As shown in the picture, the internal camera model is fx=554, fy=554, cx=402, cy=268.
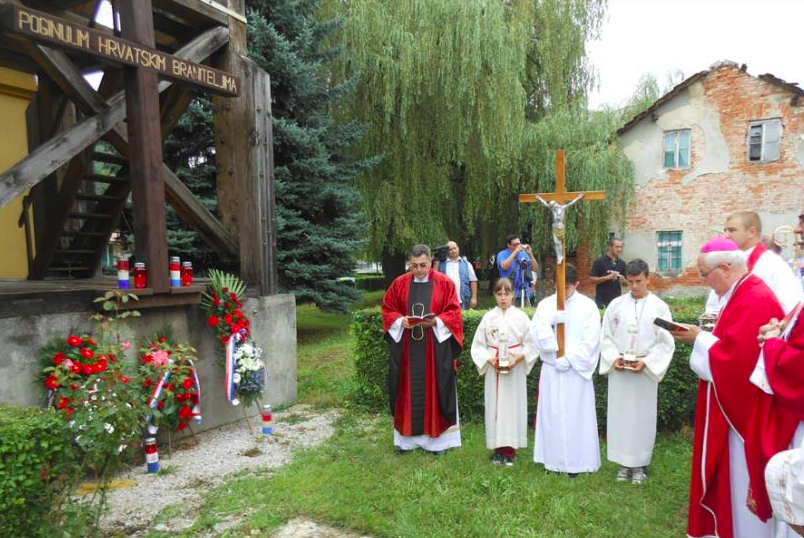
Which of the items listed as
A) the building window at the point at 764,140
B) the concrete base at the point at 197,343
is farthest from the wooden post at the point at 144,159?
the building window at the point at 764,140

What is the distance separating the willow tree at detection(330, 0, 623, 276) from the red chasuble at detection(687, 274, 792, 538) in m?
10.2

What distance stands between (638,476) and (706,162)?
15429mm

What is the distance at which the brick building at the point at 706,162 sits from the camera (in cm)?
1638

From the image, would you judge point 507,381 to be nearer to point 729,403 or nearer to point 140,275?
point 729,403

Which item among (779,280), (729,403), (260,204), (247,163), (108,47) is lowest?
(729,403)

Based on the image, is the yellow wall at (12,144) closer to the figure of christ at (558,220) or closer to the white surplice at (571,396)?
the figure of christ at (558,220)

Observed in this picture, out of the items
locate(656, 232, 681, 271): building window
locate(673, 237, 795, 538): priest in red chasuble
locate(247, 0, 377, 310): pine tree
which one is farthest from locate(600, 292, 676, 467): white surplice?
locate(656, 232, 681, 271): building window

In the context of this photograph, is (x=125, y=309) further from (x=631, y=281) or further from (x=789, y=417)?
Result: (x=789, y=417)

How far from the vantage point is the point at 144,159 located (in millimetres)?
5395

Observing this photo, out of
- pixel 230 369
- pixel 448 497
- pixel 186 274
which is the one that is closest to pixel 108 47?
pixel 186 274

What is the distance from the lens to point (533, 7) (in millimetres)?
16391

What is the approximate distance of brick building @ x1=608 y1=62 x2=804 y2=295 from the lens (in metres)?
16.4

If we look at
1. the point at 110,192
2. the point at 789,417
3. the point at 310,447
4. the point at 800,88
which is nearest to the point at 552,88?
the point at 800,88

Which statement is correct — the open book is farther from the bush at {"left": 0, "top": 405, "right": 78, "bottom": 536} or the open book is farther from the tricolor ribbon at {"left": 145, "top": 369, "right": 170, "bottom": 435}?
the bush at {"left": 0, "top": 405, "right": 78, "bottom": 536}
